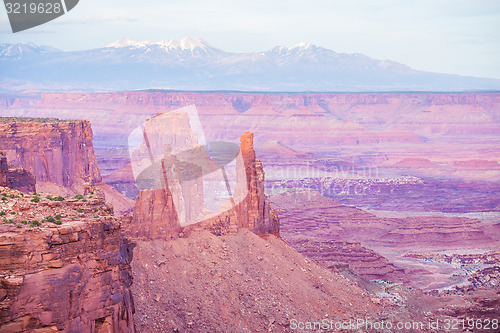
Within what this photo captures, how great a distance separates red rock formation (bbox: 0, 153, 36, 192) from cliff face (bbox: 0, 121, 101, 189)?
25.8 meters

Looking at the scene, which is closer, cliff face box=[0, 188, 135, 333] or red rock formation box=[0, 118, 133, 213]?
cliff face box=[0, 188, 135, 333]

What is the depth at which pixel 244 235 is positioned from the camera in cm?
4488

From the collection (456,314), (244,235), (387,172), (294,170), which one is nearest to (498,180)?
(387,172)

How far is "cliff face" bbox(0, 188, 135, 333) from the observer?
16.9 m

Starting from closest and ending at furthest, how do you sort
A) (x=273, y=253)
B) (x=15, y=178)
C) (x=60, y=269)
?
1. (x=60, y=269)
2. (x=15, y=178)
3. (x=273, y=253)

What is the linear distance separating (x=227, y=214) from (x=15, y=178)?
1795 cm

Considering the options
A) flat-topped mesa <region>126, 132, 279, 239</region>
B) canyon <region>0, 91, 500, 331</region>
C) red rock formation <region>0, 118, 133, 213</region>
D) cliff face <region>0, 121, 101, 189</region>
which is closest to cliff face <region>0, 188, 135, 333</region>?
canyon <region>0, 91, 500, 331</region>

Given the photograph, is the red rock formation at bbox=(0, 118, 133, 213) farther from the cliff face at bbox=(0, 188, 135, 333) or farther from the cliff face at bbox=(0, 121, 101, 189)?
the cliff face at bbox=(0, 188, 135, 333)

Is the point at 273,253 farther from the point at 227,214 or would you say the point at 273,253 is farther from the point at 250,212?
the point at 227,214

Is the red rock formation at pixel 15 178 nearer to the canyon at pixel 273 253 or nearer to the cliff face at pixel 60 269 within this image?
the canyon at pixel 273 253

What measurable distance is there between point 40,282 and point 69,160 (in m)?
47.5

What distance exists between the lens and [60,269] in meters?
17.3

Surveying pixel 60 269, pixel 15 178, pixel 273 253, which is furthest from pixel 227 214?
pixel 60 269

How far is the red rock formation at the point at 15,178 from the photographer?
26816mm
